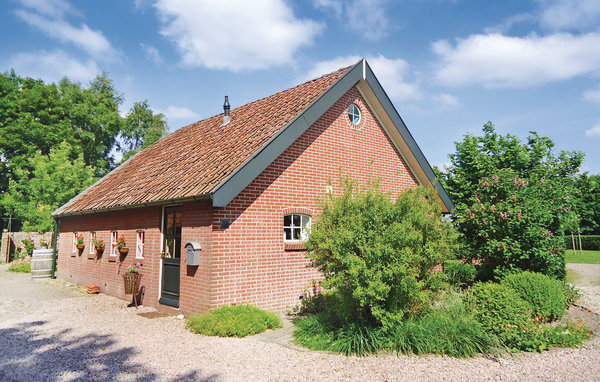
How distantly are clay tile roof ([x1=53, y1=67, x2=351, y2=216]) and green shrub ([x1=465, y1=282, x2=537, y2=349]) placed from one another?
17.2 ft

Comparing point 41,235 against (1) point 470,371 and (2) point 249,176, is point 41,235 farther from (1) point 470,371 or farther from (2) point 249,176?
(1) point 470,371

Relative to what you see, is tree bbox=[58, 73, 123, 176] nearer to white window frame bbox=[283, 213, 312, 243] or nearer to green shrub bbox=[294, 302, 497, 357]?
white window frame bbox=[283, 213, 312, 243]

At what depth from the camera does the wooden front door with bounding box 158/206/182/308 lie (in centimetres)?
905

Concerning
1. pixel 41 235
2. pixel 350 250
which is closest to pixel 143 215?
pixel 350 250

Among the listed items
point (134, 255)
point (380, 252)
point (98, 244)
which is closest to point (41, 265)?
point (98, 244)

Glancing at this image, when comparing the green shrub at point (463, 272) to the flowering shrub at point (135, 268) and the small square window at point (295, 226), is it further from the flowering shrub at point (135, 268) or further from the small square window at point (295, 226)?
the flowering shrub at point (135, 268)

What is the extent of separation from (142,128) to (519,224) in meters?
36.2

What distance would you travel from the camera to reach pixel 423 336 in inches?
231

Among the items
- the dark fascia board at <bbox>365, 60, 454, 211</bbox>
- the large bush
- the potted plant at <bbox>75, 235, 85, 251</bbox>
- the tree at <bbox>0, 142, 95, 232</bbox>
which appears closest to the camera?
the large bush

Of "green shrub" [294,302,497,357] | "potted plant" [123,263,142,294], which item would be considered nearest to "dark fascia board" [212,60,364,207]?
"green shrub" [294,302,497,357]

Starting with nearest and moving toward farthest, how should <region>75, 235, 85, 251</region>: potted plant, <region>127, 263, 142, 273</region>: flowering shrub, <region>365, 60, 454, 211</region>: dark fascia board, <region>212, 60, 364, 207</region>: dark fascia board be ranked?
1. <region>212, 60, 364, 207</region>: dark fascia board
2. <region>127, 263, 142, 273</region>: flowering shrub
3. <region>365, 60, 454, 211</region>: dark fascia board
4. <region>75, 235, 85, 251</region>: potted plant

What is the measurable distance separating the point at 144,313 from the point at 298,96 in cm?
710

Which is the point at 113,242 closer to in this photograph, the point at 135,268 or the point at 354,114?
the point at 135,268

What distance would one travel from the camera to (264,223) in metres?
8.65
